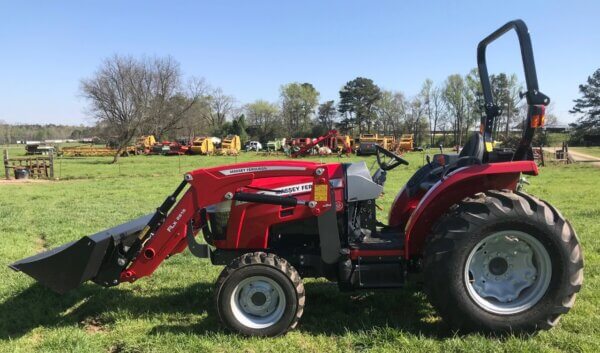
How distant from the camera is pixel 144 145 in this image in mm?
49750

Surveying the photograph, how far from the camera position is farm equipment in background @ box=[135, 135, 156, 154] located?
161 ft

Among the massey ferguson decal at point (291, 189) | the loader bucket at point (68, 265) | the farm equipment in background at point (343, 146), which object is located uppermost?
the farm equipment in background at point (343, 146)

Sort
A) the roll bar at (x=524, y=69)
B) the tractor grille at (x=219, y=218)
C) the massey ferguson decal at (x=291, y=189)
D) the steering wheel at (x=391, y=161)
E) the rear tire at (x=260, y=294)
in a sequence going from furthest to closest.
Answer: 1. the steering wheel at (x=391, y=161)
2. the tractor grille at (x=219, y=218)
3. the massey ferguson decal at (x=291, y=189)
4. the rear tire at (x=260, y=294)
5. the roll bar at (x=524, y=69)

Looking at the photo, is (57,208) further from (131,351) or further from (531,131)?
(531,131)

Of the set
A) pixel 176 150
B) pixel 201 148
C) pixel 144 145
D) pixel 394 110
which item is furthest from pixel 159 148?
pixel 394 110

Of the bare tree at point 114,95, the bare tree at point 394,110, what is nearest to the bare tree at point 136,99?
the bare tree at point 114,95

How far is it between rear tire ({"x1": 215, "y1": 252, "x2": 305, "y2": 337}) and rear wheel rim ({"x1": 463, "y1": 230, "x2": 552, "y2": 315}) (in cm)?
135

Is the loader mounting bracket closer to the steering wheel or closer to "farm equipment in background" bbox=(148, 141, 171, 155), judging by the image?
the steering wheel

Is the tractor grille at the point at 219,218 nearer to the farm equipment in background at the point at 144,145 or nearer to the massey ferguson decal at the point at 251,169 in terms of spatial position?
the massey ferguson decal at the point at 251,169

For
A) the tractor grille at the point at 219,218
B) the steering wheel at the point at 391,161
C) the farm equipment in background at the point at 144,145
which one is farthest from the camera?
the farm equipment in background at the point at 144,145

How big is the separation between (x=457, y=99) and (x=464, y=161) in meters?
75.8

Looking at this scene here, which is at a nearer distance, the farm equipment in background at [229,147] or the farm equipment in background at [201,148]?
the farm equipment in background at [201,148]

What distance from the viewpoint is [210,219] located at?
4.30m

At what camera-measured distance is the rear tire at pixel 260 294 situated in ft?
12.5
